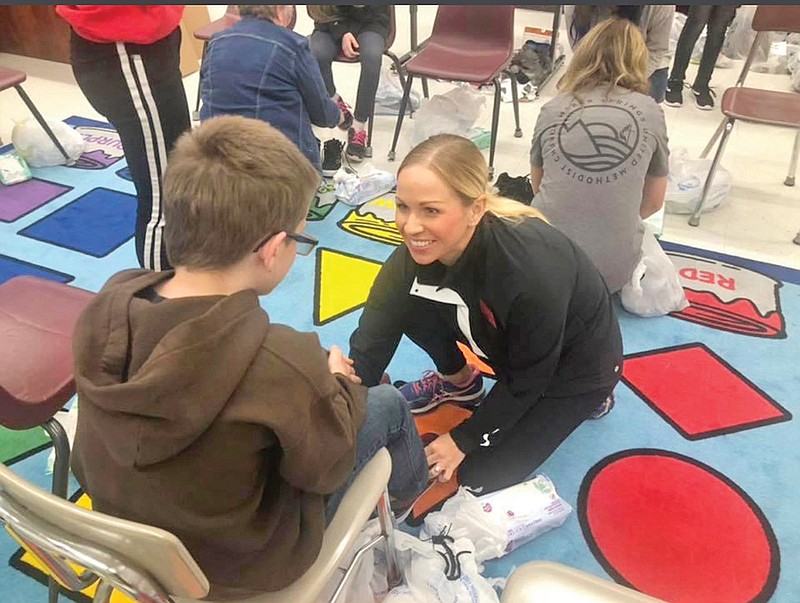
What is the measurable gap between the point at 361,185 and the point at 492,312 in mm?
1600

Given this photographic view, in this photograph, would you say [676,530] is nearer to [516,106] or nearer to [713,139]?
[713,139]

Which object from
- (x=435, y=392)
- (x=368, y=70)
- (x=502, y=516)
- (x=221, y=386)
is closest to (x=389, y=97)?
(x=368, y=70)

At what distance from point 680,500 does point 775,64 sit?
3.48m

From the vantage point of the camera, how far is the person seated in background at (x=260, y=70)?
224cm

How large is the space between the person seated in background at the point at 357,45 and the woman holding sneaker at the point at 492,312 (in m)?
1.69

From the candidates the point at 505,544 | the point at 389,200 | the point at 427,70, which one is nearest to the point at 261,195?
the point at 505,544

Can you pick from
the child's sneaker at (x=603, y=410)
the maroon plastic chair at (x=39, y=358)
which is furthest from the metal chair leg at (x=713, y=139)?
the maroon plastic chair at (x=39, y=358)

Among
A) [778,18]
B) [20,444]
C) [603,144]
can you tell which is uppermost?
[778,18]

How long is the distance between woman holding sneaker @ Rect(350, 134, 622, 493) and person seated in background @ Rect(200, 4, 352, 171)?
2.88ft

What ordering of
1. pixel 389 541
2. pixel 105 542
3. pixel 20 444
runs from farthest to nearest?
pixel 20 444 < pixel 389 541 < pixel 105 542

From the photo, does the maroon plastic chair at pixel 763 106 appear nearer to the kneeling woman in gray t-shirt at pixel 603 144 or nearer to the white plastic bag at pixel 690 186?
the white plastic bag at pixel 690 186

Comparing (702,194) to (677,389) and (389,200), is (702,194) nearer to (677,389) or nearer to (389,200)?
(677,389)

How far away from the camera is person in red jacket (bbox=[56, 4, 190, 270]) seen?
1806 mm

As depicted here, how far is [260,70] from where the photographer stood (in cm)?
226
